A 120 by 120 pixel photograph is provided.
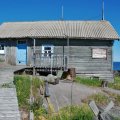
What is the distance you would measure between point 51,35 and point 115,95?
1049cm

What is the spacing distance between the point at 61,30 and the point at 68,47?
155 centimetres

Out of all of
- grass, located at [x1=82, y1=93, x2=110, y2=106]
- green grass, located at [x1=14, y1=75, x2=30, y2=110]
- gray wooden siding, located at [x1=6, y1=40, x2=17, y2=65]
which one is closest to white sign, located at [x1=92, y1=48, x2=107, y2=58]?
gray wooden siding, located at [x1=6, y1=40, x2=17, y2=65]

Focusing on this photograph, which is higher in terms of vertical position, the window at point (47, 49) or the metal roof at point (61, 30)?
the metal roof at point (61, 30)

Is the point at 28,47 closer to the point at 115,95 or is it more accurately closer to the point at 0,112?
the point at 115,95

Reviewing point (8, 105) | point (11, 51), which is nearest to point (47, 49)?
point (11, 51)

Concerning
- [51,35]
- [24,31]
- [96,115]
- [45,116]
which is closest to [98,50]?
[51,35]

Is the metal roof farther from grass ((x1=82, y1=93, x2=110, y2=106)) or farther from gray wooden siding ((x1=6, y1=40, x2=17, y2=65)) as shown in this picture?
grass ((x1=82, y1=93, x2=110, y2=106))

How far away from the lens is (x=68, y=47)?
32781 mm

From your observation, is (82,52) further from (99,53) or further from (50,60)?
(50,60)

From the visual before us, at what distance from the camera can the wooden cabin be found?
3238 centimetres

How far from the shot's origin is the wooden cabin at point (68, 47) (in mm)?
32375

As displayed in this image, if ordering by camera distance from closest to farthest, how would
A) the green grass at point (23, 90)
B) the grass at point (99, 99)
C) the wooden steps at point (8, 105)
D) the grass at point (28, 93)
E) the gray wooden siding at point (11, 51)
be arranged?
the wooden steps at point (8, 105)
the grass at point (28, 93)
the green grass at point (23, 90)
the grass at point (99, 99)
the gray wooden siding at point (11, 51)

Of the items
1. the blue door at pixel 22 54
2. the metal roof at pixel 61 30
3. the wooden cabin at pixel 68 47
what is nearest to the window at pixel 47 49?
the wooden cabin at pixel 68 47

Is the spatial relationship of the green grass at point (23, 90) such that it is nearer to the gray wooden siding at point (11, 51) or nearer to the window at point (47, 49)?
the window at point (47, 49)
